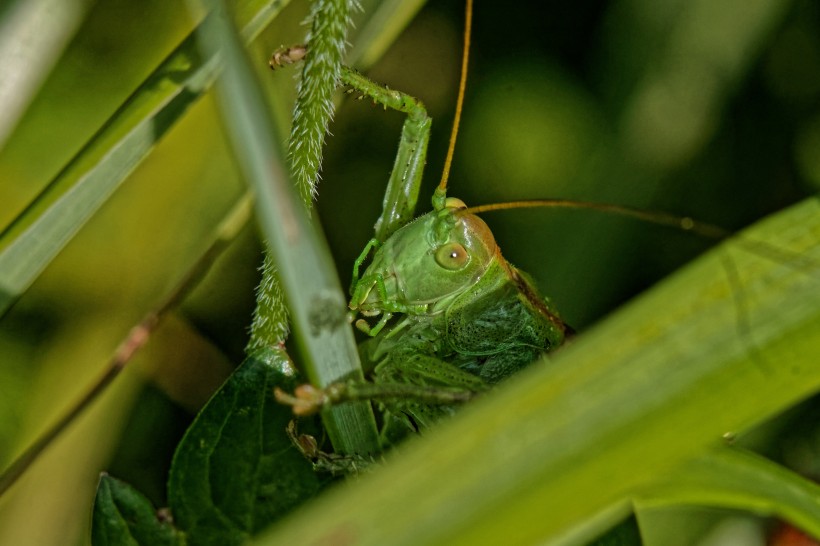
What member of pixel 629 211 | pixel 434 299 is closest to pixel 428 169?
pixel 434 299

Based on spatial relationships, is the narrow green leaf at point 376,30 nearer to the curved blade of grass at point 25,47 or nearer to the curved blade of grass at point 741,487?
the curved blade of grass at point 25,47

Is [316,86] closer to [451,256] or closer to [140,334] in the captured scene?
[451,256]

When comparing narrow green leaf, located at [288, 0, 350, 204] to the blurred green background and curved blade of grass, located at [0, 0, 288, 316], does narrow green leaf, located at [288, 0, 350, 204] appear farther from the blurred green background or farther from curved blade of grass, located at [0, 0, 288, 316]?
the blurred green background

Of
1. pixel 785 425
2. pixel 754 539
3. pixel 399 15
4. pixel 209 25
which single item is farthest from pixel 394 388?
pixel 785 425

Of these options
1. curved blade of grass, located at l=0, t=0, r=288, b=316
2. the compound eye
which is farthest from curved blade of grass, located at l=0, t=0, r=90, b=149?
the compound eye

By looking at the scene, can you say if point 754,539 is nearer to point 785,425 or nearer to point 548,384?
point 785,425
